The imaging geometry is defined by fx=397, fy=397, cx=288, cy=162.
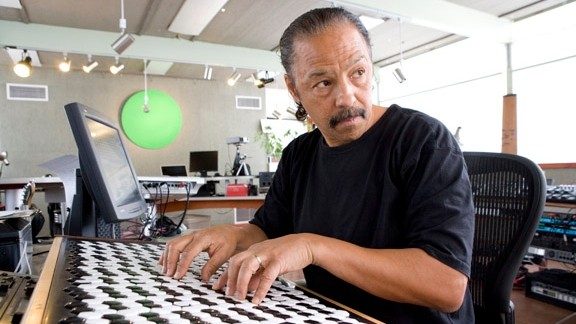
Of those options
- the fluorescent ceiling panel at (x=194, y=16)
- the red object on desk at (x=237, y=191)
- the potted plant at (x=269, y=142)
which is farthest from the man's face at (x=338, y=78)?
the potted plant at (x=269, y=142)

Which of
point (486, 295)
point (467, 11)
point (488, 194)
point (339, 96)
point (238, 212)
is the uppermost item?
point (467, 11)

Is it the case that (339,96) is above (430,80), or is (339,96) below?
below

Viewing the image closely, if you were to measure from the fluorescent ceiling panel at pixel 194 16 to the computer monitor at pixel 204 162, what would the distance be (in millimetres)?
2230

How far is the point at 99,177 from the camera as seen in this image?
0.94 m

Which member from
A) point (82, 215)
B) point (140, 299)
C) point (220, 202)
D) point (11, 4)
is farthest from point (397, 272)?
point (11, 4)

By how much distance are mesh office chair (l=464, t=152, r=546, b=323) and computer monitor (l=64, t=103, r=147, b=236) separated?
3.12 feet

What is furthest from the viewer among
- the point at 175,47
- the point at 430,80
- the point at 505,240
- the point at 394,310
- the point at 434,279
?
the point at 430,80

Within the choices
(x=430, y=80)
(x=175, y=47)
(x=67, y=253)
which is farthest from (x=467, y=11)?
(x=67, y=253)

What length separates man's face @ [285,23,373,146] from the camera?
2.93 feet

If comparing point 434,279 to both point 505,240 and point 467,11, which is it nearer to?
point 505,240

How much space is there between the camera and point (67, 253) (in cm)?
73

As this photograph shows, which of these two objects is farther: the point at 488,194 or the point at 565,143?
the point at 565,143

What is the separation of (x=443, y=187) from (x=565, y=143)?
611cm

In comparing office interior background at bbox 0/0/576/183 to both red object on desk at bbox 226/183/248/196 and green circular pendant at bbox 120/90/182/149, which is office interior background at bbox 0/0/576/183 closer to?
green circular pendant at bbox 120/90/182/149
